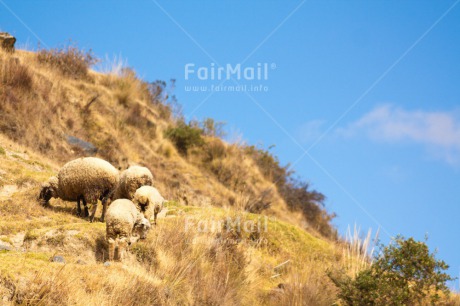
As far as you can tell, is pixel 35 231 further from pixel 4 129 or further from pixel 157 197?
pixel 4 129

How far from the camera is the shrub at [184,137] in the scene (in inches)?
963

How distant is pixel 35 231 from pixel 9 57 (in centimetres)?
1314

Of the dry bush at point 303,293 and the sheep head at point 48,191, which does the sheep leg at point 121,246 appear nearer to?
the dry bush at point 303,293

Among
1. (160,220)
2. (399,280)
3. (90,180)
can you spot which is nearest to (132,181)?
(90,180)

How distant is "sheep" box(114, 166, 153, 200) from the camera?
10758 millimetres

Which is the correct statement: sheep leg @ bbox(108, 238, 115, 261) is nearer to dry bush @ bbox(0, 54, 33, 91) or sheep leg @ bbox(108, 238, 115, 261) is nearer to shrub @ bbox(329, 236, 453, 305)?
shrub @ bbox(329, 236, 453, 305)

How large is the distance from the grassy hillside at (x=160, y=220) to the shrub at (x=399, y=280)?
0.43 m

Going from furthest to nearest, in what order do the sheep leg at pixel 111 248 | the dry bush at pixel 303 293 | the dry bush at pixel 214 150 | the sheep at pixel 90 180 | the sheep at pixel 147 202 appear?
1. the dry bush at pixel 214 150
2. the sheep at pixel 90 180
3. the sheep at pixel 147 202
4. the dry bush at pixel 303 293
5. the sheep leg at pixel 111 248

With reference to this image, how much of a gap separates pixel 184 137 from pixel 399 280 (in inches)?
652

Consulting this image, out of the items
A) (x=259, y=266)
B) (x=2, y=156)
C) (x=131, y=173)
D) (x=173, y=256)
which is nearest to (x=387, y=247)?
(x=259, y=266)

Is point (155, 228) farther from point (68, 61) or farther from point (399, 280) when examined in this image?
point (68, 61)

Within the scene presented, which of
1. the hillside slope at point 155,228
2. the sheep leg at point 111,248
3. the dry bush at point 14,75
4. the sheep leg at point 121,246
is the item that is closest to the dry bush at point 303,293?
the hillside slope at point 155,228

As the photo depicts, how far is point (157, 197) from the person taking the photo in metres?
9.76

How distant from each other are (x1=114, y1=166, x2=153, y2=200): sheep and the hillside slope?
0.96m
